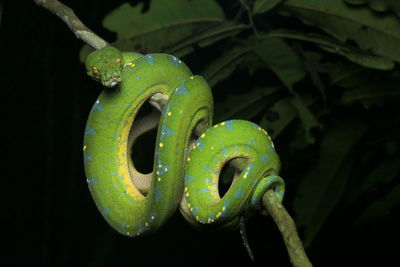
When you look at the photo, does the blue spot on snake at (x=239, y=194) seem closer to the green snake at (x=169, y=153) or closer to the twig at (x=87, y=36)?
the green snake at (x=169, y=153)

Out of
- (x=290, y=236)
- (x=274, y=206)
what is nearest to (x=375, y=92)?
(x=274, y=206)

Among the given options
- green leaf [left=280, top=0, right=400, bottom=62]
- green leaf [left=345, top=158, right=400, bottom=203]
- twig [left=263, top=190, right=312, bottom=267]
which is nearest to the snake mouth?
twig [left=263, top=190, right=312, bottom=267]

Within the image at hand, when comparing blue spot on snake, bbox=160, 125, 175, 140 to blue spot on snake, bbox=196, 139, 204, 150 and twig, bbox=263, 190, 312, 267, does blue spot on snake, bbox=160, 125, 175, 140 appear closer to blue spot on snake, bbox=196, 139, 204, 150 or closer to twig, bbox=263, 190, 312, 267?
blue spot on snake, bbox=196, 139, 204, 150

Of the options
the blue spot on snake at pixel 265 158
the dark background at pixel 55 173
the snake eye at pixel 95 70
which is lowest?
the dark background at pixel 55 173

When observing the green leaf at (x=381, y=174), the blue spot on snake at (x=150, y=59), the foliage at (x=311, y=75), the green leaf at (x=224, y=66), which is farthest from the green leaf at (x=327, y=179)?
the blue spot on snake at (x=150, y=59)

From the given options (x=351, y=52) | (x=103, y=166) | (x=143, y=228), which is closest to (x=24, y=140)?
(x=103, y=166)

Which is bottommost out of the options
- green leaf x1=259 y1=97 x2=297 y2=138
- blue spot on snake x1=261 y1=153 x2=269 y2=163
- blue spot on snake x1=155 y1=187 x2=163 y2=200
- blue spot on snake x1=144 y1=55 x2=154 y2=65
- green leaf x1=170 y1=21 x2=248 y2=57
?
green leaf x1=259 y1=97 x2=297 y2=138

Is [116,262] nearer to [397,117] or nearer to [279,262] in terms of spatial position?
[279,262]
